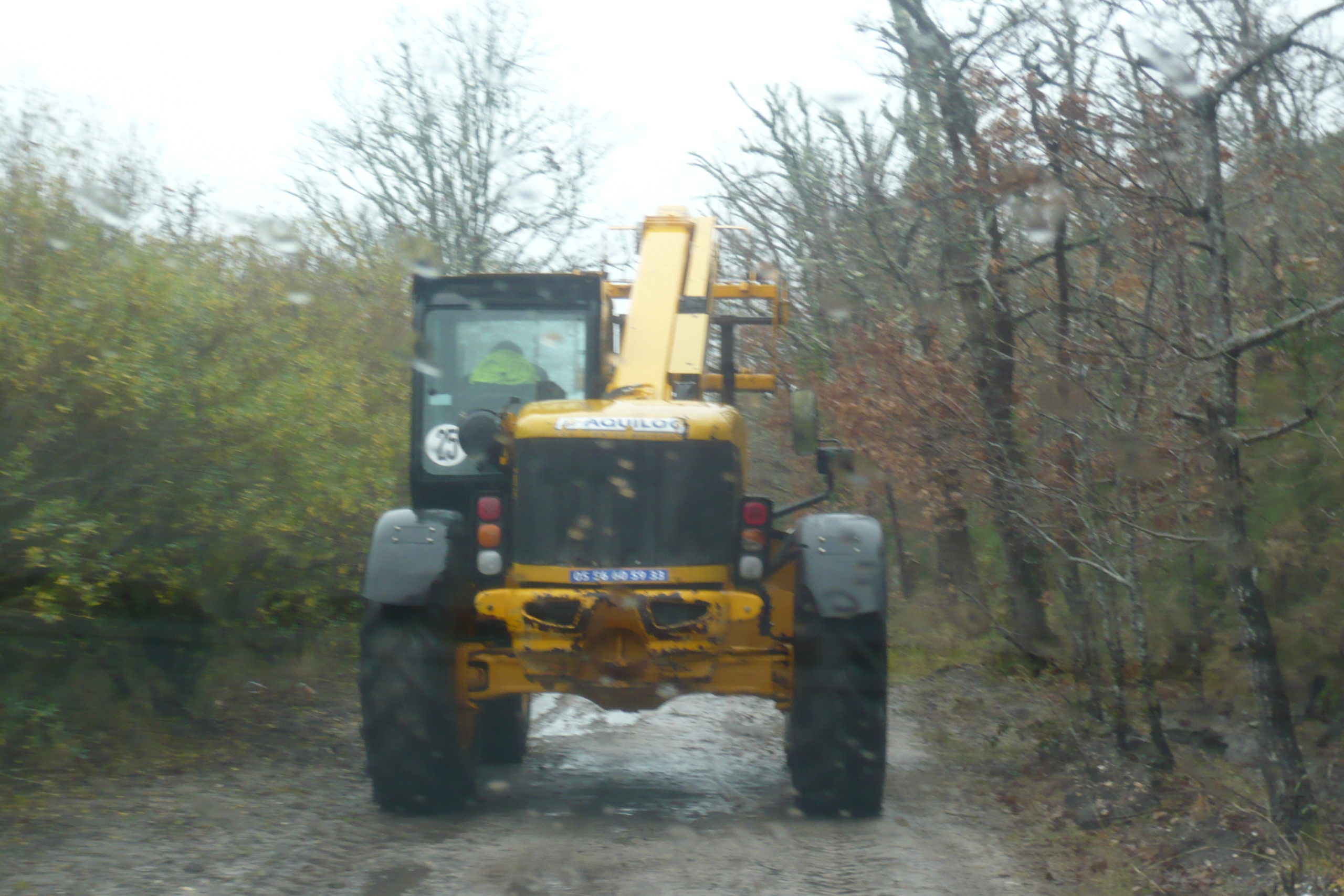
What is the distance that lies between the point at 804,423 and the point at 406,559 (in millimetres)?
2347

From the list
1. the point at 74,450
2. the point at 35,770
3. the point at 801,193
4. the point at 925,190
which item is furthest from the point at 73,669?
the point at 801,193

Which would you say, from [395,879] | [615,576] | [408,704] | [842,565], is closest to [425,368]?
[615,576]

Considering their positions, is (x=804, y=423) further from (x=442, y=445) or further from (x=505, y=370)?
(x=442, y=445)

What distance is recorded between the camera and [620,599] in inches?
288

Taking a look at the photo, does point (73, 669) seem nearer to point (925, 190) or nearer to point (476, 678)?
point (476, 678)

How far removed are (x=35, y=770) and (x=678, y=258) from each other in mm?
5071

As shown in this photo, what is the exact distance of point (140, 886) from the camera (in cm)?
591

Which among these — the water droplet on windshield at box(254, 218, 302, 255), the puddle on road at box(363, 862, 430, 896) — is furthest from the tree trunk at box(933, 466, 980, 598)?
the puddle on road at box(363, 862, 430, 896)

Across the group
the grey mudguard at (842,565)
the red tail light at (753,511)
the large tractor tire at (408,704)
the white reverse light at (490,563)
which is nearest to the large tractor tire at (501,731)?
the large tractor tire at (408,704)

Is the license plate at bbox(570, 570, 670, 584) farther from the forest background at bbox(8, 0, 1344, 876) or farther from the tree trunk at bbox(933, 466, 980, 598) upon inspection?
the tree trunk at bbox(933, 466, 980, 598)

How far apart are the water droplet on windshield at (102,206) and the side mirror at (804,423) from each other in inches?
175

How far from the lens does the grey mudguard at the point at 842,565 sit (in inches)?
296

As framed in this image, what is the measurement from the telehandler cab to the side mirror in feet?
0.06

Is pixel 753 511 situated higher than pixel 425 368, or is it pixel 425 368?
pixel 425 368
